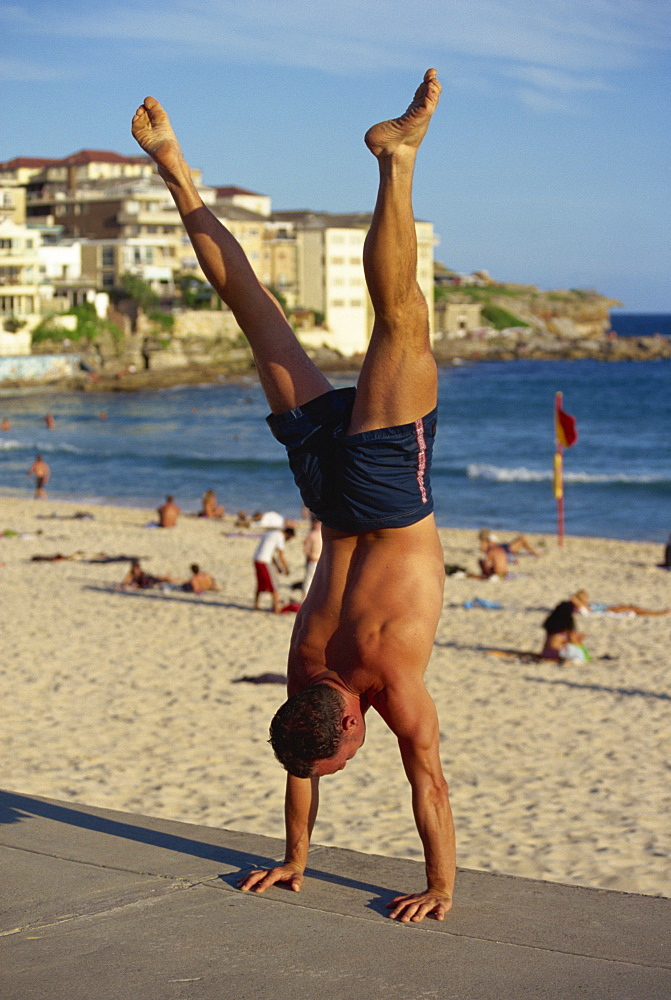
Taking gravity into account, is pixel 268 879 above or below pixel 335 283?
below

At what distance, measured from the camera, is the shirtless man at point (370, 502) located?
326 centimetres

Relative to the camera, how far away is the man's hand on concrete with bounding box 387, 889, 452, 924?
11.7ft

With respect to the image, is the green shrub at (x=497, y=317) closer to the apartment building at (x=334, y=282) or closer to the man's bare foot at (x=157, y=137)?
the apartment building at (x=334, y=282)

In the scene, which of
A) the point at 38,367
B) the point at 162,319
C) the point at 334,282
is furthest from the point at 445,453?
the point at 334,282

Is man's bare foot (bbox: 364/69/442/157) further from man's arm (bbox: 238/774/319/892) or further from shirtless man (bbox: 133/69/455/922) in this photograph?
man's arm (bbox: 238/774/319/892)

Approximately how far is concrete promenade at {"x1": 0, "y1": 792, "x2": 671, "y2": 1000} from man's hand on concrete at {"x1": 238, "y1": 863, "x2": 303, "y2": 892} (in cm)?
4

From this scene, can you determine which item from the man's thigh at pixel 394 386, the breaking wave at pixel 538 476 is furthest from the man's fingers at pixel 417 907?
the breaking wave at pixel 538 476

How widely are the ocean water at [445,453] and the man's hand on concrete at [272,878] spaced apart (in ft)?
70.1

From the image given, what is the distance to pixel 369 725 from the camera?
8977 mm

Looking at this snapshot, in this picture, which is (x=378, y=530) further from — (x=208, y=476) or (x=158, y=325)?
(x=158, y=325)

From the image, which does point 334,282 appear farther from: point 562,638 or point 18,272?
point 562,638

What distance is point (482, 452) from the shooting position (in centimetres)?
4425

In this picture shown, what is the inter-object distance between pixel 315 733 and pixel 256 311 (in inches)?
52.6

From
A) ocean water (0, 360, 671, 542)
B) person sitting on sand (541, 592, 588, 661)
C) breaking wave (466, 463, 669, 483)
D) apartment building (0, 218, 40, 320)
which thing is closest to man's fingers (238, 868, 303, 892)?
person sitting on sand (541, 592, 588, 661)
